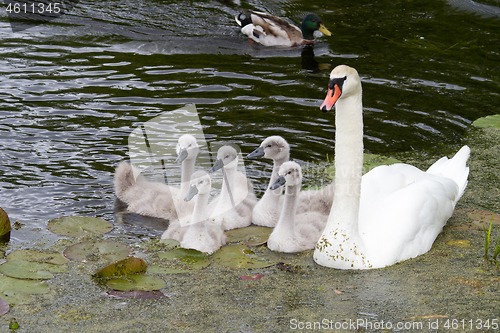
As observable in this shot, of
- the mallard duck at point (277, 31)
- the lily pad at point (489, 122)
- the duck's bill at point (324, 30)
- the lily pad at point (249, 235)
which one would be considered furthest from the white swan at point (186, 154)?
the duck's bill at point (324, 30)

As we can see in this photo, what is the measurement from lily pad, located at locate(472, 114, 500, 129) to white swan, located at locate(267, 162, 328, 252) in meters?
3.60

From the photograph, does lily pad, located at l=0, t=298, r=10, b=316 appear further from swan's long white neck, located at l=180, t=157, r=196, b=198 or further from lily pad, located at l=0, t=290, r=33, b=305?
swan's long white neck, located at l=180, t=157, r=196, b=198

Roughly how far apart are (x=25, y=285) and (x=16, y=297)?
0.15 meters

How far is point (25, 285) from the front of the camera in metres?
3.83

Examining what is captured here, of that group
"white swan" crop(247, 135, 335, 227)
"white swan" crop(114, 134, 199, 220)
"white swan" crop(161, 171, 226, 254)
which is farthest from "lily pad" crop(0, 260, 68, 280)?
"white swan" crop(247, 135, 335, 227)

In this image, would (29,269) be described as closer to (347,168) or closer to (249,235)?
(249,235)

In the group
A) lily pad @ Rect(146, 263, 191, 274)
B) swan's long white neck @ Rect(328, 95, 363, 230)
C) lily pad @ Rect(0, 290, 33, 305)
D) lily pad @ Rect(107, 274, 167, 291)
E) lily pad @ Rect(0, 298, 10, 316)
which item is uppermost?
swan's long white neck @ Rect(328, 95, 363, 230)

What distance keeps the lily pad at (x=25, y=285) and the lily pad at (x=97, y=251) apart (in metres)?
0.42

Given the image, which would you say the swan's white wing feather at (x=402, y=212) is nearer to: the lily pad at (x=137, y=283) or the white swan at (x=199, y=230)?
the white swan at (x=199, y=230)

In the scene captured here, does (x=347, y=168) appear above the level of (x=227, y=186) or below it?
above

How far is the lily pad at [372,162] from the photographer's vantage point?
6086mm

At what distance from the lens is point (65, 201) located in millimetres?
5297

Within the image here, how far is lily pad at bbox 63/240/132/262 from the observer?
4289mm

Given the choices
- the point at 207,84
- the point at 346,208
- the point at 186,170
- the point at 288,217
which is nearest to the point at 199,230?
the point at 288,217
